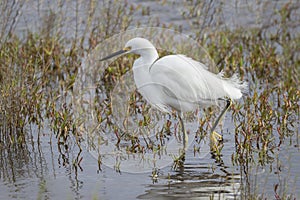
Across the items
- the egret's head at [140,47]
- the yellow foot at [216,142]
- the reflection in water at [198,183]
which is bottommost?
the reflection in water at [198,183]

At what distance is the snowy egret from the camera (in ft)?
20.0

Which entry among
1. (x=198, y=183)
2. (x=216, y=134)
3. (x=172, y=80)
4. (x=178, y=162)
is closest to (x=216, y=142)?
(x=216, y=134)

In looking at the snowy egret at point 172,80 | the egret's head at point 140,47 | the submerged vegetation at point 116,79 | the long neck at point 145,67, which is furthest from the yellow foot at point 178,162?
the egret's head at point 140,47

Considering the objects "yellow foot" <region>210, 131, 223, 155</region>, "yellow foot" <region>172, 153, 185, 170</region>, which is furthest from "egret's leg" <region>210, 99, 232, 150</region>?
"yellow foot" <region>172, 153, 185, 170</region>

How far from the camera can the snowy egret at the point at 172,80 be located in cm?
608

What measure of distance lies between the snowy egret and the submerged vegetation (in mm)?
309

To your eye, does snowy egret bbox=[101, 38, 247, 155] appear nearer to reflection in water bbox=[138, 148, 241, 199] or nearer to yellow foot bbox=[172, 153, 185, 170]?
yellow foot bbox=[172, 153, 185, 170]

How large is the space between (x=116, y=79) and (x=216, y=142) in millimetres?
2269

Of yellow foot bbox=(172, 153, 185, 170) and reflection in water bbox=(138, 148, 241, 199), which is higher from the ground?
yellow foot bbox=(172, 153, 185, 170)

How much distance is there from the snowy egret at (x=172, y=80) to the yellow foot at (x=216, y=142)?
2 centimetres

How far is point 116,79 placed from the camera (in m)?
8.54

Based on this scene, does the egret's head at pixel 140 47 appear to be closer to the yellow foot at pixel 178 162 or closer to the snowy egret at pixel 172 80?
the snowy egret at pixel 172 80

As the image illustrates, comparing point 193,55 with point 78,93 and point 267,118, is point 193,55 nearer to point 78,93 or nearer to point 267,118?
point 267,118

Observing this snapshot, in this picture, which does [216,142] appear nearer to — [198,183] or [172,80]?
[172,80]
